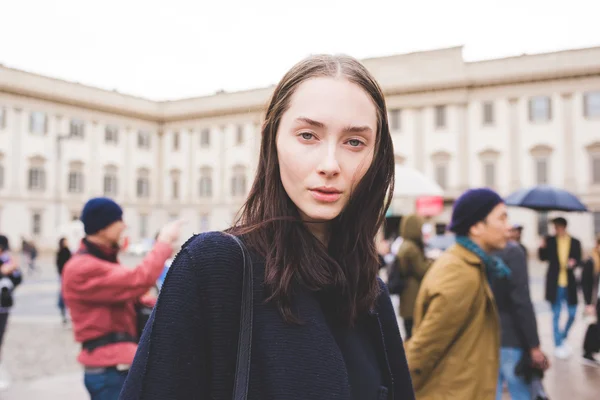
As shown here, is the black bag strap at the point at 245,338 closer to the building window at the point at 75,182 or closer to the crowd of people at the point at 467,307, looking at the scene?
the crowd of people at the point at 467,307

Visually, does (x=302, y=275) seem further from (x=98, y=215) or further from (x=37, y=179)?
(x=37, y=179)

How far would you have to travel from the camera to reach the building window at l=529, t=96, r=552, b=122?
3143 centimetres

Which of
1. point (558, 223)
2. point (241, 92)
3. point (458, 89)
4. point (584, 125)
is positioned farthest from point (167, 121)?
point (558, 223)

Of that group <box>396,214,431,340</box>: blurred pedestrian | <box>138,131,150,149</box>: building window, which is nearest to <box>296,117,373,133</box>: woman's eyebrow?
<box>396,214,431,340</box>: blurred pedestrian

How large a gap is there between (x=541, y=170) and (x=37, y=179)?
30.3 m

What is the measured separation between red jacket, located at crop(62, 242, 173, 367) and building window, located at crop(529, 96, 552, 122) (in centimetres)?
3209

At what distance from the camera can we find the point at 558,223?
25.3 ft

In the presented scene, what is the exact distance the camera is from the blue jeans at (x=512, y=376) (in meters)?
4.02

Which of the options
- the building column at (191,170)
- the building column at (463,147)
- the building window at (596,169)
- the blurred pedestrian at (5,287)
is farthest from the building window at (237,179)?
the blurred pedestrian at (5,287)

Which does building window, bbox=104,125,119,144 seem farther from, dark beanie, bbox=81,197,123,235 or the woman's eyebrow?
the woman's eyebrow

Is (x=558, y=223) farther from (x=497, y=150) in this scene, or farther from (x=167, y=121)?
(x=167, y=121)

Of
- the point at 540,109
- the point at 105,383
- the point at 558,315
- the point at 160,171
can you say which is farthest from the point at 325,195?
the point at 160,171

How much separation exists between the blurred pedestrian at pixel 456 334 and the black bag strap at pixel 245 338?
76.7 inches

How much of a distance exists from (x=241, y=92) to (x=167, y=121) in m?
6.47
